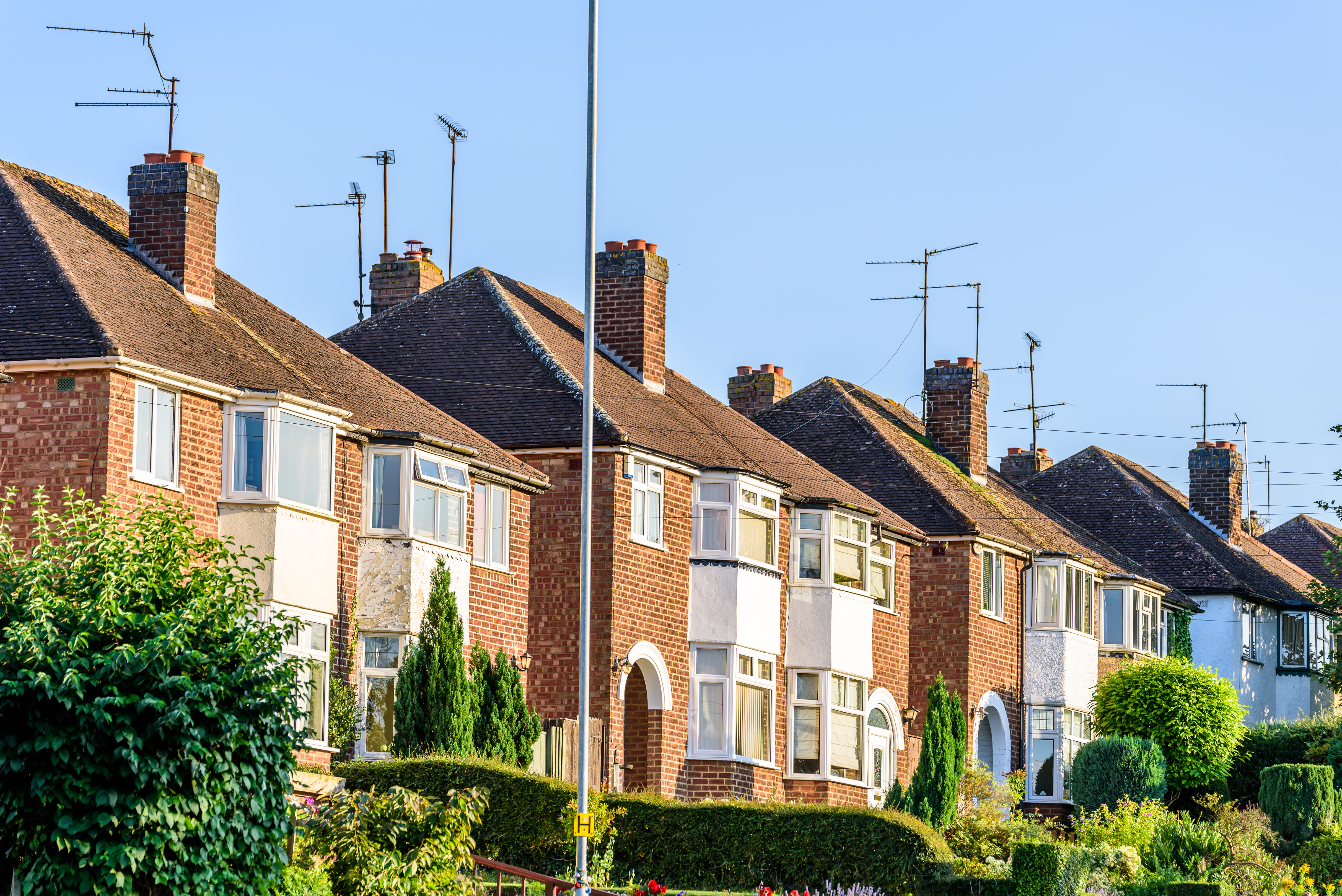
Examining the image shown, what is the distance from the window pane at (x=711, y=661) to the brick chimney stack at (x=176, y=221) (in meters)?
11.1

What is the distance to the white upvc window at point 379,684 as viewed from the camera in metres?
30.7

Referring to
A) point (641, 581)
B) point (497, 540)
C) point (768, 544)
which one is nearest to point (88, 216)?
point (497, 540)

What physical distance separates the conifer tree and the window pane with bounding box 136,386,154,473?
5.25 meters

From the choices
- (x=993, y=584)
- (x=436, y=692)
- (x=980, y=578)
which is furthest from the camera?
(x=993, y=584)

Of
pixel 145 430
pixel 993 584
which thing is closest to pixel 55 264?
pixel 145 430

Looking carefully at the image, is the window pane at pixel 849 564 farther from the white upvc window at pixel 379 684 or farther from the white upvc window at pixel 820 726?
the white upvc window at pixel 379 684

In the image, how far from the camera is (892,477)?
45.9 m

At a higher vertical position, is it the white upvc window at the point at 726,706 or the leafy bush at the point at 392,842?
the white upvc window at the point at 726,706

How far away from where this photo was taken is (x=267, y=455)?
28.2 meters

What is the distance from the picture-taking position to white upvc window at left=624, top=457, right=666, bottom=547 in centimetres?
3506

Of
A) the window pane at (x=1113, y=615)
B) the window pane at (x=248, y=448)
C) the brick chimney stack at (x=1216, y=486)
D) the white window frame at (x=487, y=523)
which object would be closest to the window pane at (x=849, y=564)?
the white window frame at (x=487, y=523)

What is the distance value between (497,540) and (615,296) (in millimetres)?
7899

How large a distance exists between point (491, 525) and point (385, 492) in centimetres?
264

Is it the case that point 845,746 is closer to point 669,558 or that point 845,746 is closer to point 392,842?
point 669,558
